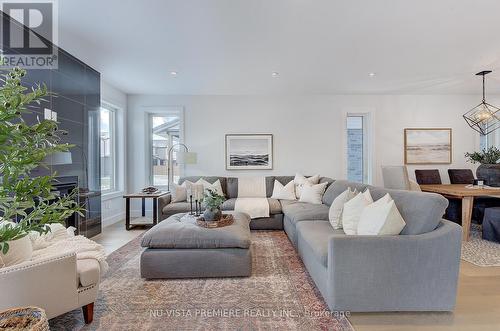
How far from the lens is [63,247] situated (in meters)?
2.08

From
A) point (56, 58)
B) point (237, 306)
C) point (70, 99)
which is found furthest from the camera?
point (70, 99)

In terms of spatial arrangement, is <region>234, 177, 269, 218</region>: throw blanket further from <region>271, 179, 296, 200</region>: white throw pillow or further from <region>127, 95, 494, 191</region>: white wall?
<region>127, 95, 494, 191</region>: white wall

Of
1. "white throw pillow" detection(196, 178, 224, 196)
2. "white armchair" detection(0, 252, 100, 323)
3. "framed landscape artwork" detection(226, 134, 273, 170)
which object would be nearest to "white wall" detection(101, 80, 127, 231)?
"white throw pillow" detection(196, 178, 224, 196)

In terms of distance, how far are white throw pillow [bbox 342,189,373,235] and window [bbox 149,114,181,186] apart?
4.04m

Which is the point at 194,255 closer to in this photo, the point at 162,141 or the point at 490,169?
the point at 162,141

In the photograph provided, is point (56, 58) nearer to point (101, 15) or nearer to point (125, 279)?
point (101, 15)

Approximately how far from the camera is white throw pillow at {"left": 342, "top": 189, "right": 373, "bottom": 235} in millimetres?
2373

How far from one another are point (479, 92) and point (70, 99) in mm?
7638

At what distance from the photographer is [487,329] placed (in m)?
1.76

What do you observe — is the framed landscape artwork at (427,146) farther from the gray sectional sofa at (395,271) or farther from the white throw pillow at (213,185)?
the gray sectional sofa at (395,271)

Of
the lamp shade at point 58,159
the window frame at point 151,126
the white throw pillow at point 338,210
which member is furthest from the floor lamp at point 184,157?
the white throw pillow at point 338,210

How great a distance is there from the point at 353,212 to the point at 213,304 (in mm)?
1500

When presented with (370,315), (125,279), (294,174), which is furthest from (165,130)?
(370,315)

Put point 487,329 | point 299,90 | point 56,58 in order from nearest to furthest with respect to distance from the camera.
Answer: point 487,329 → point 56,58 → point 299,90
